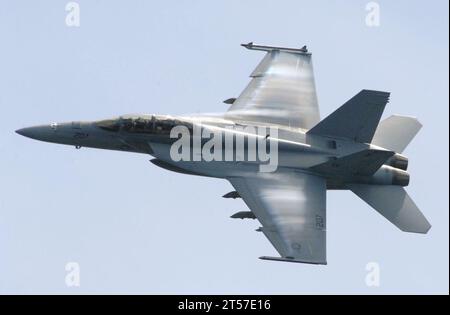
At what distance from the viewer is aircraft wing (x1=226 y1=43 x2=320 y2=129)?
1795 inches

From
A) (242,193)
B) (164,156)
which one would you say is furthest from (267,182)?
(164,156)

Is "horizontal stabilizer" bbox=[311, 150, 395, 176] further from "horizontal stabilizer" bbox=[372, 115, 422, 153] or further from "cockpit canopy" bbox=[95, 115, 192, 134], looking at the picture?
"cockpit canopy" bbox=[95, 115, 192, 134]

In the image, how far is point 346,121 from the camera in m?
43.9

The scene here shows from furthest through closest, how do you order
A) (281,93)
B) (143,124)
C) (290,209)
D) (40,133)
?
(281,93)
(40,133)
(143,124)
(290,209)

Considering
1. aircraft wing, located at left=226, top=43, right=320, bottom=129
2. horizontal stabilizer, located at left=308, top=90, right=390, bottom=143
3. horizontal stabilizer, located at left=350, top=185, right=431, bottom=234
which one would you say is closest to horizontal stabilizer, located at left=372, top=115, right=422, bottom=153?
horizontal stabilizer, located at left=308, top=90, right=390, bottom=143

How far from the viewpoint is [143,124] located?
43.6 metres

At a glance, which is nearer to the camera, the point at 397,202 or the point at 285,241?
the point at 285,241

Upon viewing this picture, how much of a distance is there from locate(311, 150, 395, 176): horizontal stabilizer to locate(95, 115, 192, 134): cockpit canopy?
4903 mm

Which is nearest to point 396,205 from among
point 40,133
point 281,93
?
point 281,93

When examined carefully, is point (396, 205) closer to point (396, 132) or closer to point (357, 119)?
point (396, 132)

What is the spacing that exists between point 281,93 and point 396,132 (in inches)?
172

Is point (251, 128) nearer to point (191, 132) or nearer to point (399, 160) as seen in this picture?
point (191, 132)

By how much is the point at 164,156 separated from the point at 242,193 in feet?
9.62

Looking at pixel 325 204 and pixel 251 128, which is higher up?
pixel 251 128
